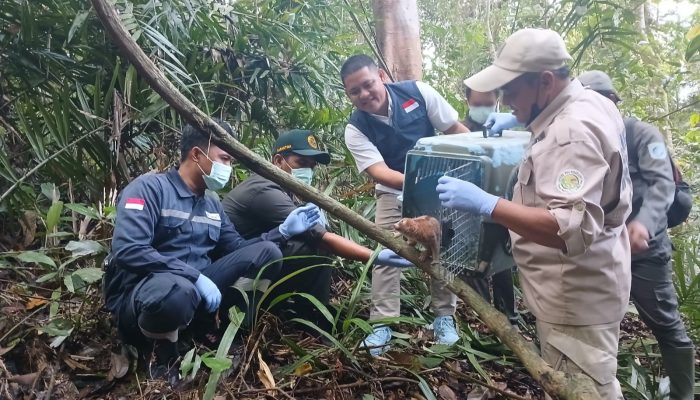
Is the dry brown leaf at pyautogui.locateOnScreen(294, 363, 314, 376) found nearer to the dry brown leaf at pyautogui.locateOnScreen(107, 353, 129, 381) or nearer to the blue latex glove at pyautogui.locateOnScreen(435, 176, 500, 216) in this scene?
the dry brown leaf at pyautogui.locateOnScreen(107, 353, 129, 381)

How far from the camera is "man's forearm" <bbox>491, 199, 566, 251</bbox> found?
1.49 m

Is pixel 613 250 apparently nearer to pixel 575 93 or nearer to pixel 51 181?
pixel 575 93

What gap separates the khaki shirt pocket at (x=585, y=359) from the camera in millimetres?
1659

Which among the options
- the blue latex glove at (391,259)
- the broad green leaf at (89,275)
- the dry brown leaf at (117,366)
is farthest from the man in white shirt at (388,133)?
the broad green leaf at (89,275)

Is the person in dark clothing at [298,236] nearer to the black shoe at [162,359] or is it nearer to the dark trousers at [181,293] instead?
the dark trousers at [181,293]

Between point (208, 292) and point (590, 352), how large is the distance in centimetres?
159

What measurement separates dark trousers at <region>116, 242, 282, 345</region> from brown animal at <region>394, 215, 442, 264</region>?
0.92 m

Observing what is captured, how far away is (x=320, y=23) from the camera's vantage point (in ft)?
14.9

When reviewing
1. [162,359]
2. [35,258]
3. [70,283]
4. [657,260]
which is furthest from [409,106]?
[35,258]

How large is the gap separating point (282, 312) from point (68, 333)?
0.98m

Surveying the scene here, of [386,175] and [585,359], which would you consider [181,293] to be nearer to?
[386,175]

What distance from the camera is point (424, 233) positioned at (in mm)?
1743

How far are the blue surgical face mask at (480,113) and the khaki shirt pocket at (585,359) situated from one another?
1.77 m

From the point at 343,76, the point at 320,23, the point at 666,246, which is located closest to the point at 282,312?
the point at 343,76
